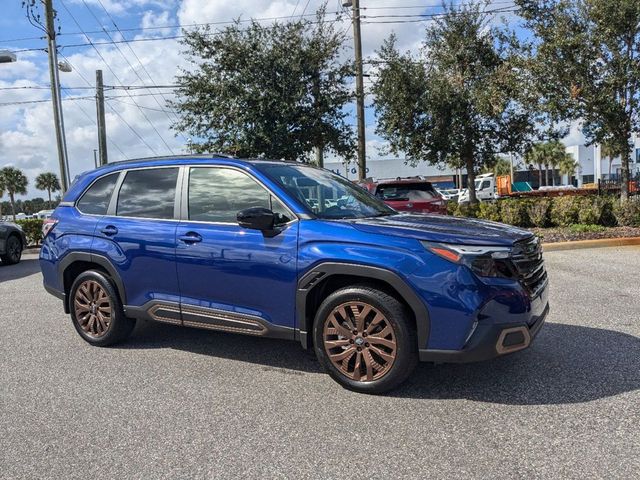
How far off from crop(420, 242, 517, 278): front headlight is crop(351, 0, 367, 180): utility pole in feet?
46.9

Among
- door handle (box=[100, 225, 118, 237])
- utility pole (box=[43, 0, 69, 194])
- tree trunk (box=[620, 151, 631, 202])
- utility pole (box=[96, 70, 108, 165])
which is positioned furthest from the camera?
utility pole (box=[96, 70, 108, 165])

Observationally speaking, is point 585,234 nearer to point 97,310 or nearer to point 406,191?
point 406,191

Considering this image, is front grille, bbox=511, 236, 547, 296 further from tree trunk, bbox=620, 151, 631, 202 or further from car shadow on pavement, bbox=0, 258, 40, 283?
tree trunk, bbox=620, 151, 631, 202

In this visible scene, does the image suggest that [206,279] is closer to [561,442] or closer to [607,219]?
[561,442]

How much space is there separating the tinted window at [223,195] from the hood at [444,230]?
78 centimetres

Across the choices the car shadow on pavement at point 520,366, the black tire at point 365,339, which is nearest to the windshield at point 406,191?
the car shadow on pavement at point 520,366

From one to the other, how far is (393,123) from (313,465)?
14629mm

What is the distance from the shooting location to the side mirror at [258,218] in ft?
13.0

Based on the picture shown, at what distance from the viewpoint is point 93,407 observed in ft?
12.5

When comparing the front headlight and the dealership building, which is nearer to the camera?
the front headlight

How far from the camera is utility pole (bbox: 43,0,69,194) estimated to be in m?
19.2

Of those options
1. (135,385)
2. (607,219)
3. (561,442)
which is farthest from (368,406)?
(607,219)

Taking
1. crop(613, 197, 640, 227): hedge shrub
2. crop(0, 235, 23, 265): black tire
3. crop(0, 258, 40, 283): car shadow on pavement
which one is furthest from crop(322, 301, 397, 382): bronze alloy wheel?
crop(0, 235, 23, 265): black tire

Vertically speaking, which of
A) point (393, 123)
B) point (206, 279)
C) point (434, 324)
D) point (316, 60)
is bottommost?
point (434, 324)
